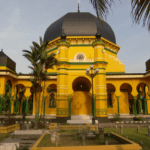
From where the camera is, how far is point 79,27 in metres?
24.2

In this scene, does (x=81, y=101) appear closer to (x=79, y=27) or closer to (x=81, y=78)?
(x=81, y=78)

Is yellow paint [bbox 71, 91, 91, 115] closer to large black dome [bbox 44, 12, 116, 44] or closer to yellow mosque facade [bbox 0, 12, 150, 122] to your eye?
yellow mosque facade [bbox 0, 12, 150, 122]

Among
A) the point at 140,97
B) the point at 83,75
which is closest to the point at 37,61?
the point at 83,75

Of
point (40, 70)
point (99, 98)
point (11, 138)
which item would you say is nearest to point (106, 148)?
point (11, 138)

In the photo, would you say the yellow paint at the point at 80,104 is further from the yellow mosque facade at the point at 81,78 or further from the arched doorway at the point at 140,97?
the arched doorway at the point at 140,97

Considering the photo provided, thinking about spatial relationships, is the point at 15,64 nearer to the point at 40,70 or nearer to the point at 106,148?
the point at 40,70

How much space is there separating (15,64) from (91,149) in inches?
754

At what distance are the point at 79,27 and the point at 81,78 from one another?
8.52m

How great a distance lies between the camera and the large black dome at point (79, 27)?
23.8 metres

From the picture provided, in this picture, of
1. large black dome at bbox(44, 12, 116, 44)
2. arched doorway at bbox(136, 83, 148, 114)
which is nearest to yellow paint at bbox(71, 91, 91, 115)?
arched doorway at bbox(136, 83, 148, 114)

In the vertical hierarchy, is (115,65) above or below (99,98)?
above

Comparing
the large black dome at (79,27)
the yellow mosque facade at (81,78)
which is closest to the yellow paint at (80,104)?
the yellow mosque facade at (81,78)

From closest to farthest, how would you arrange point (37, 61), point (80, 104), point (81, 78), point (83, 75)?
1. point (37, 61)
2. point (83, 75)
3. point (81, 78)
4. point (80, 104)

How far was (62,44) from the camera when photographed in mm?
19266
